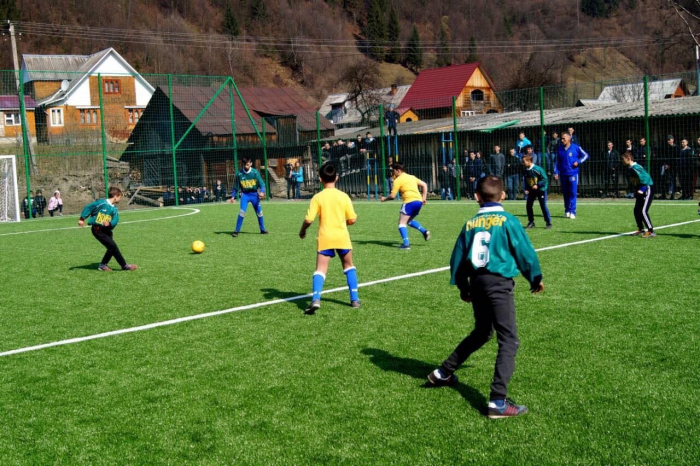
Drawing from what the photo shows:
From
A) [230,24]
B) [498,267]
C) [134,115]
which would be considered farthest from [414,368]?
[230,24]

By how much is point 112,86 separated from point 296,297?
28562mm

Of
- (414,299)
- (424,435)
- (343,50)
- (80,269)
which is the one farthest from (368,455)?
(343,50)

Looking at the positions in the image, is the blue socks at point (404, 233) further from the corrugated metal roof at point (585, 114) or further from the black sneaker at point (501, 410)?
the corrugated metal roof at point (585, 114)

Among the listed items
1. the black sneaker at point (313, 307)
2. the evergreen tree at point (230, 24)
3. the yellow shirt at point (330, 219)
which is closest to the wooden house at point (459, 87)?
the evergreen tree at point (230, 24)

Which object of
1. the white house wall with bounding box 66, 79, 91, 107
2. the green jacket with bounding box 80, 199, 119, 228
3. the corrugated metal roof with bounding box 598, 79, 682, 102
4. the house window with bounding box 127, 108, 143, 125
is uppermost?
the corrugated metal roof with bounding box 598, 79, 682, 102

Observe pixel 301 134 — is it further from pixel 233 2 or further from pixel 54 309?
pixel 233 2

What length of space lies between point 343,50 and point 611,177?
305ft

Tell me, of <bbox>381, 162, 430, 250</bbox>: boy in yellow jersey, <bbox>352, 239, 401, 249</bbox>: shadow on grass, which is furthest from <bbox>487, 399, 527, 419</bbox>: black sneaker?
<bbox>352, 239, 401, 249</bbox>: shadow on grass

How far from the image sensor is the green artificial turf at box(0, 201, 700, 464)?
4.84m

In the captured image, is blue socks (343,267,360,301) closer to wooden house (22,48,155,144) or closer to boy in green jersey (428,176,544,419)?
boy in green jersey (428,176,544,419)

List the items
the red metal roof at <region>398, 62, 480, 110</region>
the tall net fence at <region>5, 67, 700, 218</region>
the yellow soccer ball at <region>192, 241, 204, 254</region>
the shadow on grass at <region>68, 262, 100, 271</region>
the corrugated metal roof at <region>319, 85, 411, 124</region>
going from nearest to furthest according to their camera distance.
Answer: the shadow on grass at <region>68, 262, 100, 271</region>
the yellow soccer ball at <region>192, 241, 204, 254</region>
the tall net fence at <region>5, 67, 700, 218</region>
the red metal roof at <region>398, 62, 480, 110</region>
the corrugated metal roof at <region>319, 85, 411, 124</region>

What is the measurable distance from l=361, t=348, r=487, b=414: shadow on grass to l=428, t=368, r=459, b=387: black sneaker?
0.04 meters

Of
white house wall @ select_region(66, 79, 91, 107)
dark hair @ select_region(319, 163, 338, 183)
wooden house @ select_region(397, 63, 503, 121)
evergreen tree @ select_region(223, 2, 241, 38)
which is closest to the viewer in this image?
dark hair @ select_region(319, 163, 338, 183)

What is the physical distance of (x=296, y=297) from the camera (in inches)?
391
